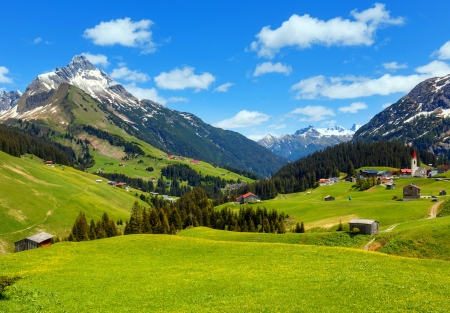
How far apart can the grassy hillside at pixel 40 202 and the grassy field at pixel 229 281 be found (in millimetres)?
65948

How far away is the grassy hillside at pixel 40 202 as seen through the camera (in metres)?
106

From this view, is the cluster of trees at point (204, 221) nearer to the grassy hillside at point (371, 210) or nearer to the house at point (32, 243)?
the grassy hillside at point (371, 210)

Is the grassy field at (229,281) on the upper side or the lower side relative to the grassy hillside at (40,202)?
lower

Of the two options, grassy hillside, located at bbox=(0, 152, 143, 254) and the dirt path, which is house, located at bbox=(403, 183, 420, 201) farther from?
grassy hillside, located at bbox=(0, 152, 143, 254)

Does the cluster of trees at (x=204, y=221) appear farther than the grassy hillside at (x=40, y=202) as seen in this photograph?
No

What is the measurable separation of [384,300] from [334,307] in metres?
4.11

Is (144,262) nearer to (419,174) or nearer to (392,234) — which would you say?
(392,234)

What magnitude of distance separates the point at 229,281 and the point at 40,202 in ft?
401

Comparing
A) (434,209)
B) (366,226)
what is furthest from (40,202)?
(434,209)

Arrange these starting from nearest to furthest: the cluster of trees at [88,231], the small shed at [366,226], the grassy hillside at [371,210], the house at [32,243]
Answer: the small shed at [366,226] → the house at [32,243] → the grassy hillside at [371,210] → the cluster of trees at [88,231]

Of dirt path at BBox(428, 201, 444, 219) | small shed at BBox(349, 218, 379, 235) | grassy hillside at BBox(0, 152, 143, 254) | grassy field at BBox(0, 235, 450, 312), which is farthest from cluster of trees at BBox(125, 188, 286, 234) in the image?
grassy field at BBox(0, 235, 450, 312)

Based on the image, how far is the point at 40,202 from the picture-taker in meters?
128

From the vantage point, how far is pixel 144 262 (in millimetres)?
44156

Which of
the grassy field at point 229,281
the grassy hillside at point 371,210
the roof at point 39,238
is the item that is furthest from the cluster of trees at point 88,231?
the grassy hillside at point 371,210
